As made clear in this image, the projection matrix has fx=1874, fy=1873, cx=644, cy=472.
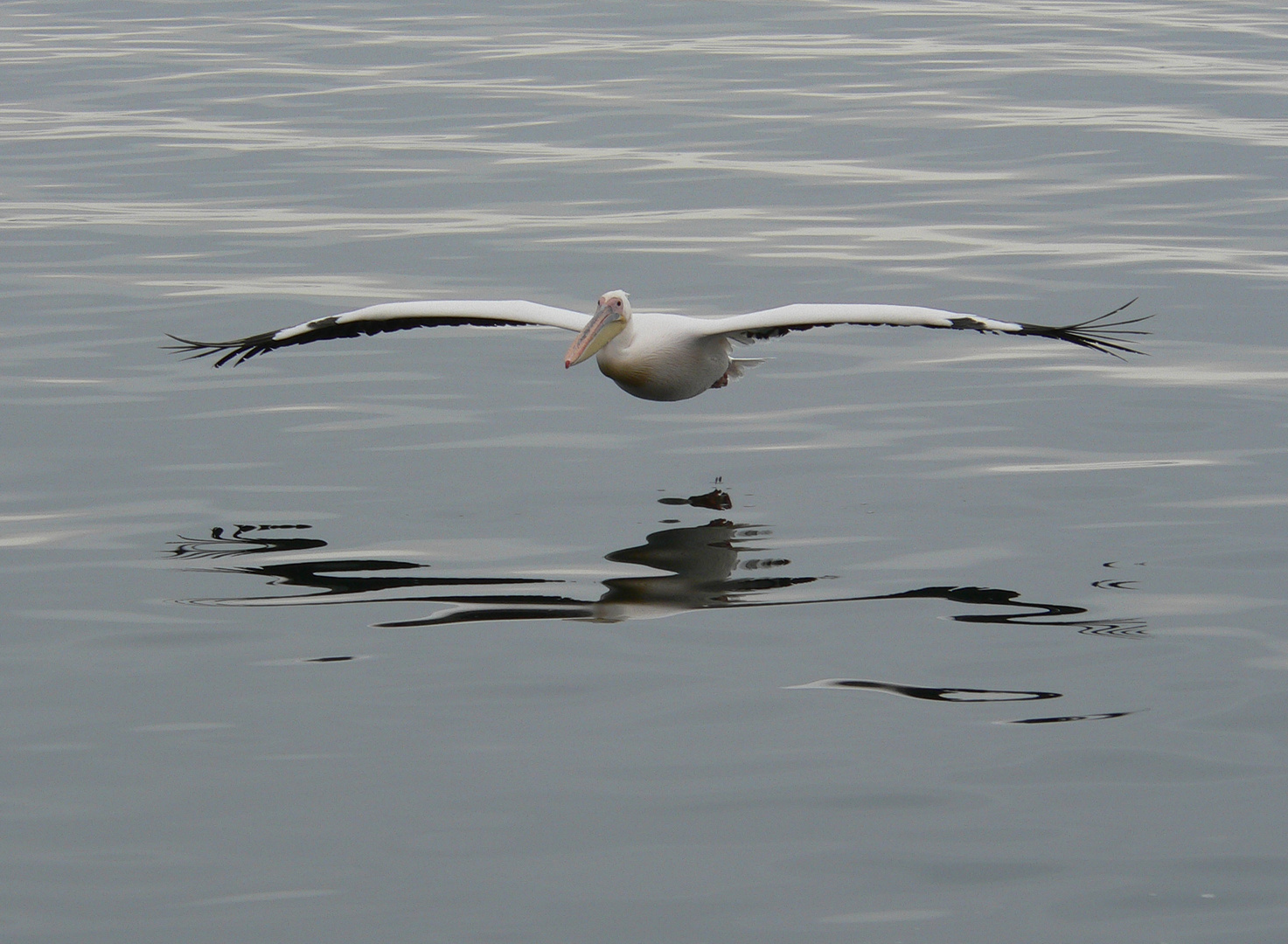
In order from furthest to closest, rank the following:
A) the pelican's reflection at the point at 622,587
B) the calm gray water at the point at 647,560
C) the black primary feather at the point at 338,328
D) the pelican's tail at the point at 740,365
Result: 1. the pelican's tail at the point at 740,365
2. the black primary feather at the point at 338,328
3. the pelican's reflection at the point at 622,587
4. the calm gray water at the point at 647,560

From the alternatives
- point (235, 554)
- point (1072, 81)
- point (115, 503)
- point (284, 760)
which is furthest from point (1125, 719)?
point (1072, 81)

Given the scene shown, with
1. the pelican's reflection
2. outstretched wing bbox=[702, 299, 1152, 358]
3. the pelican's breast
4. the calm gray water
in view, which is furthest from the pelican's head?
the pelican's reflection

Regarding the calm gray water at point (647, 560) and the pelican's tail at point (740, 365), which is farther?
the pelican's tail at point (740, 365)

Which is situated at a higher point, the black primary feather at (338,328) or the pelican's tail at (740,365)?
the black primary feather at (338,328)

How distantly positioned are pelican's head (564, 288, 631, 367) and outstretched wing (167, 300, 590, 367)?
21 cm

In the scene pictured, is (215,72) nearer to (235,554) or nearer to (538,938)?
(235,554)

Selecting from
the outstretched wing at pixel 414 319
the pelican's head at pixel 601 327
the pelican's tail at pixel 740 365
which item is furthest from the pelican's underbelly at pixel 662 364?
the pelican's tail at pixel 740 365

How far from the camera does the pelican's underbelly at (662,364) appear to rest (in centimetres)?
1081

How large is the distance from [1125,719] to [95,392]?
717 centimetres

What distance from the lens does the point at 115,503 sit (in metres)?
9.84

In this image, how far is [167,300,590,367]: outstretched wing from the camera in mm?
11070

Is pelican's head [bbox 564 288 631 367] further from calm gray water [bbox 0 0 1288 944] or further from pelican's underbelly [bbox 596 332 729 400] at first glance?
calm gray water [bbox 0 0 1288 944]

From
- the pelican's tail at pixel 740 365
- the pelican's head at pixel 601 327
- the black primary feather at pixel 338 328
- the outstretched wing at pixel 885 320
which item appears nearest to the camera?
the outstretched wing at pixel 885 320

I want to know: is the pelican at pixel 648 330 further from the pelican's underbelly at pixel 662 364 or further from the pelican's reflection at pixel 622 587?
the pelican's reflection at pixel 622 587
